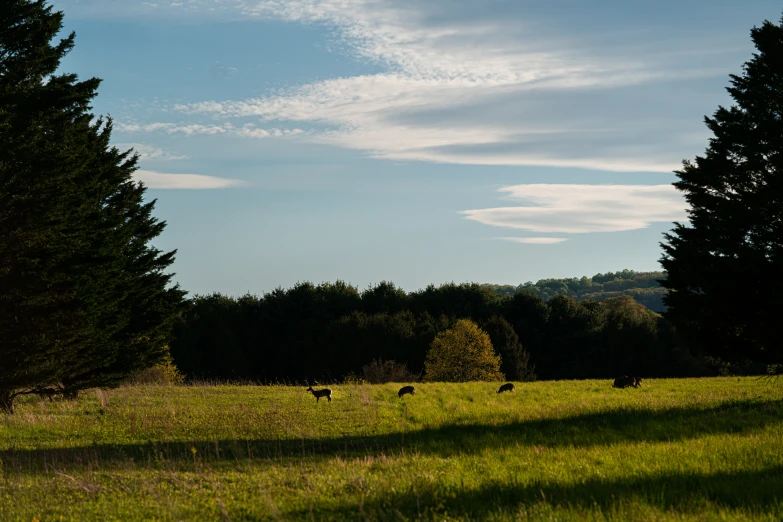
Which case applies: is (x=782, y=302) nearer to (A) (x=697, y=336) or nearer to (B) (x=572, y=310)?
(A) (x=697, y=336)

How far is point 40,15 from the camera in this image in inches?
952

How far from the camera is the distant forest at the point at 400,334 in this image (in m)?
72.5

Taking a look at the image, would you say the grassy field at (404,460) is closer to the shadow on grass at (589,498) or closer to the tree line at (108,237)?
the shadow on grass at (589,498)

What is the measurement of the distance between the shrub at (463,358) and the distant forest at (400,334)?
10.1m

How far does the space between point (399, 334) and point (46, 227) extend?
52.4 metres

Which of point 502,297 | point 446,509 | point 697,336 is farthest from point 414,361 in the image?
point 446,509

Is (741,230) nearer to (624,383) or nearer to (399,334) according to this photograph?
(624,383)

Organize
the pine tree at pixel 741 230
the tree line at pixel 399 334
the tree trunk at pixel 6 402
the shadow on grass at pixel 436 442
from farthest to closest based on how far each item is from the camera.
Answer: the tree line at pixel 399 334 < the tree trunk at pixel 6 402 < the pine tree at pixel 741 230 < the shadow on grass at pixel 436 442

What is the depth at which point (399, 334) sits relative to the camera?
7238cm

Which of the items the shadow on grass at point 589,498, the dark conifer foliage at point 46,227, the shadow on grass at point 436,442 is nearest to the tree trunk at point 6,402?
the dark conifer foliage at point 46,227

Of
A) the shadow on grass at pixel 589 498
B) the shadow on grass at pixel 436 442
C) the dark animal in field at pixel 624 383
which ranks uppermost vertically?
the shadow on grass at pixel 589 498

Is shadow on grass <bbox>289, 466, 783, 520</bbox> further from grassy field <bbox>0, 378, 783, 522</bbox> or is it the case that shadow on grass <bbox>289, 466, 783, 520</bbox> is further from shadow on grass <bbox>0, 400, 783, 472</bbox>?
shadow on grass <bbox>0, 400, 783, 472</bbox>

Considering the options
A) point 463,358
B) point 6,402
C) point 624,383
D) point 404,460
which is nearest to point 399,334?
point 463,358

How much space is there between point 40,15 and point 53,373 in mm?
13030
